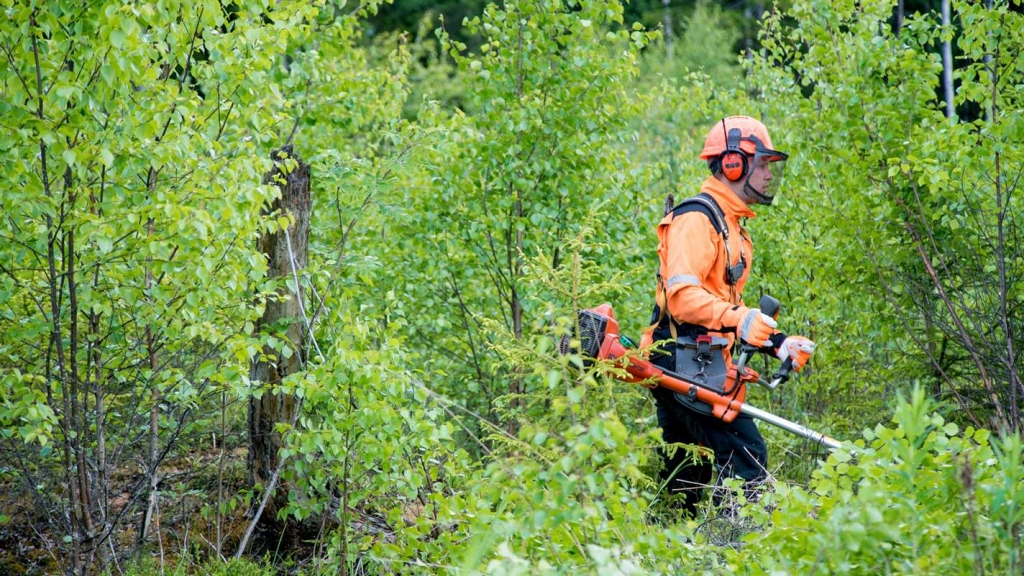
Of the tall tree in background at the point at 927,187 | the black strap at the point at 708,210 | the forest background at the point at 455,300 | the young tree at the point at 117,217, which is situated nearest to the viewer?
the forest background at the point at 455,300

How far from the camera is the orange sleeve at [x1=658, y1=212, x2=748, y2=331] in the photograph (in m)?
4.45

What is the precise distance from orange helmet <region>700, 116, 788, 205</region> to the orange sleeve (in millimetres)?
342

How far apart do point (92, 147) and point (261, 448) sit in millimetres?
1961

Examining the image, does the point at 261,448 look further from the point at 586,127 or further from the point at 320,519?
the point at 586,127

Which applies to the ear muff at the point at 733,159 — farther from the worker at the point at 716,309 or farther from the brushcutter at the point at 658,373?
the brushcutter at the point at 658,373

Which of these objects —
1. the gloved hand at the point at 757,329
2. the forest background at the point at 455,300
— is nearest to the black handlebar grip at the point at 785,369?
the gloved hand at the point at 757,329

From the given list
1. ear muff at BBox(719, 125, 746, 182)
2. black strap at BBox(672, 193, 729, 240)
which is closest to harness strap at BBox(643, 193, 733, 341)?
black strap at BBox(672, 193, 729, 240)

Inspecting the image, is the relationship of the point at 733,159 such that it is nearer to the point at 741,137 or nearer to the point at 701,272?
the point at 741,137

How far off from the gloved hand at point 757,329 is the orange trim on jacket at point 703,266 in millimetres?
72

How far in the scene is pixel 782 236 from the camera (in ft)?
23.2

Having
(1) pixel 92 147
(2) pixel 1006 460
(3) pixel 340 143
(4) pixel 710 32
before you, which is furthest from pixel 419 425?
(4) pixel 710 32

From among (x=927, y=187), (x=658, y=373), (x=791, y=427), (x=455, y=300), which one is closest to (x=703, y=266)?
(x=658, y=373)

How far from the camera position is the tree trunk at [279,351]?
4984 mm

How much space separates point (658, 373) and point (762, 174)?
1.11 metres
